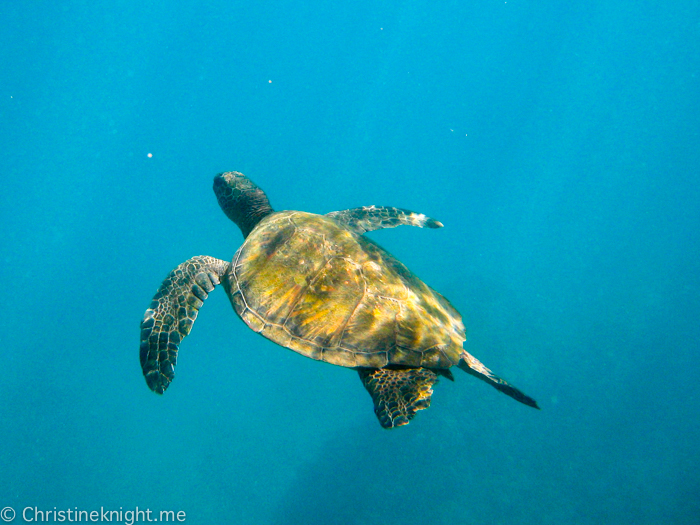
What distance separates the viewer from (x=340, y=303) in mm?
3900

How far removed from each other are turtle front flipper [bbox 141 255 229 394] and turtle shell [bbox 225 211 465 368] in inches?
26.0

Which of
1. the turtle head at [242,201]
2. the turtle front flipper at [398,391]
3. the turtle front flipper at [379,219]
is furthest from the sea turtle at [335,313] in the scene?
the turtle front flipper at [379,219]

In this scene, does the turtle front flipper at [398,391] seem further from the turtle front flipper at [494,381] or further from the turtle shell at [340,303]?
the turtle front flipper at [494,381]

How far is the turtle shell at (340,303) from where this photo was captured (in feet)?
12.4

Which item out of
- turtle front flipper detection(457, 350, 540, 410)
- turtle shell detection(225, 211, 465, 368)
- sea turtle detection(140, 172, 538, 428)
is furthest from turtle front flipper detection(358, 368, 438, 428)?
turtle front flipper detection(457, 350, 540, 410)

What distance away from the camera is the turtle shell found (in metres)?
3.78

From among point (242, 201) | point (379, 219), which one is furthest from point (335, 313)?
point (242, 201)

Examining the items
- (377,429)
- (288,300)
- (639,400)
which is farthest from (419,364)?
(639,400)

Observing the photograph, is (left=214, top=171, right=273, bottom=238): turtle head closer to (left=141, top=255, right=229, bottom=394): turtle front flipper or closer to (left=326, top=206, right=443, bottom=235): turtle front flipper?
(left=141, top=255, right=229, bottom=394): turtle front flipper

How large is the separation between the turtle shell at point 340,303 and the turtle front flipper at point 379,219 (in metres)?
1.92

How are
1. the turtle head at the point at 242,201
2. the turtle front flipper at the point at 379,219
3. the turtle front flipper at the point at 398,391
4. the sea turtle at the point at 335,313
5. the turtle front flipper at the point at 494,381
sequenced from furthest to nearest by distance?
1. the turtle front flipper at the point at 379,219
2. the turtle head at the point at 242,201
3. the turtle front flipper at the point at 494,381
4. the sea turtle at the point at 335,313
5. the turtle front flipper at the point at 398,391

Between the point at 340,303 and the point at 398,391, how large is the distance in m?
1.13

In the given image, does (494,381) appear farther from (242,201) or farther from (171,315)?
(242,201)

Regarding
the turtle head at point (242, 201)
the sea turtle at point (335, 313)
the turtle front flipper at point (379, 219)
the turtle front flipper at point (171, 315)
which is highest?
the turtle front flipper at point (379, 219)
